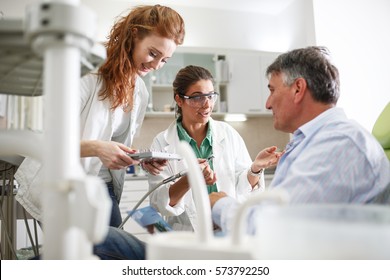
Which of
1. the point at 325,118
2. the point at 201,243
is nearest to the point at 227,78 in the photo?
the point at 325,118

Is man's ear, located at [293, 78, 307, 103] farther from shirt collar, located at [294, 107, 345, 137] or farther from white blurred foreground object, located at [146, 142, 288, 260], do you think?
white blurred foreground object, located at [146, 142, 288, 260]

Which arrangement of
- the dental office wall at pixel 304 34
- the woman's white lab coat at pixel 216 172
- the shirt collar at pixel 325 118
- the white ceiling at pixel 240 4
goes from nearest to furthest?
the shirt collar at pixel 325 118 → the woman's white lab coat at pixel 216 172 → the dental office wall at pixel 304 34 → the white ceiling at pixel 240 4

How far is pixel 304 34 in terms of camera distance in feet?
14.3

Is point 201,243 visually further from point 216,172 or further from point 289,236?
point 216,172

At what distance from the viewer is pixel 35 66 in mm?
601

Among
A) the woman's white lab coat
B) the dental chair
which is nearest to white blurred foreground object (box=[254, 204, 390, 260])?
the dental chair

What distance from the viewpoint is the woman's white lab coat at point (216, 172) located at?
1803 mm

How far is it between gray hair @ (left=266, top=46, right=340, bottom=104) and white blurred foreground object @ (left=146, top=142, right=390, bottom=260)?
34.4 inches

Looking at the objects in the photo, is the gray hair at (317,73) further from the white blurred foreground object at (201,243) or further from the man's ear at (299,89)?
the white blurred foreground object at (201,243)

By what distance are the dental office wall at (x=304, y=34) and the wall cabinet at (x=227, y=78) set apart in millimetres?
234

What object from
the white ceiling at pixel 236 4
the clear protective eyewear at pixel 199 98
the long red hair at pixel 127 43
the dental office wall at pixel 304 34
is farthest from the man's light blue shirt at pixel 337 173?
the white ceiling at pixel 236 4

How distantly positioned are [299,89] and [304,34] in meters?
3.33
